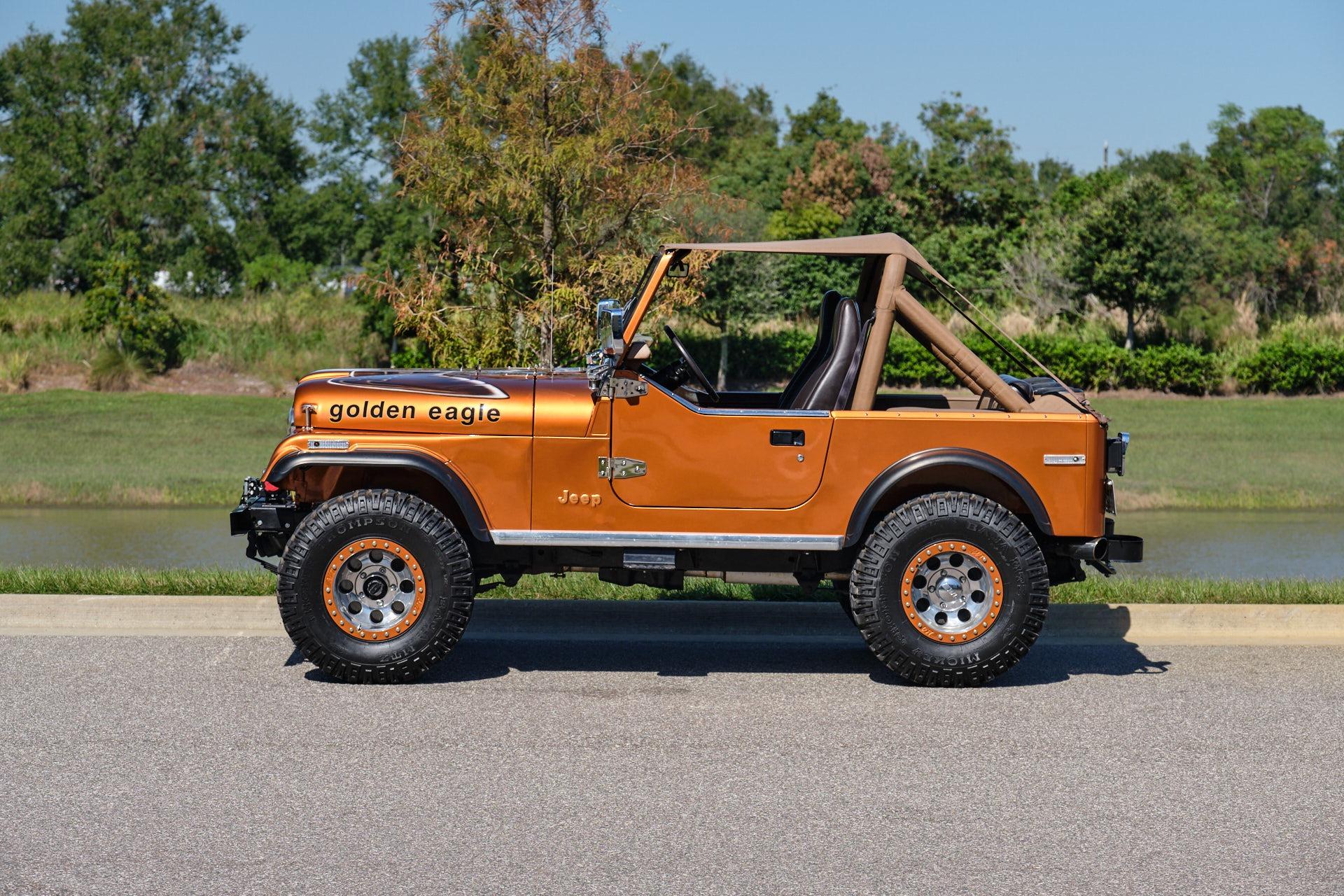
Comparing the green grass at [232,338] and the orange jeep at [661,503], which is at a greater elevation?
the green grass at [232,338]

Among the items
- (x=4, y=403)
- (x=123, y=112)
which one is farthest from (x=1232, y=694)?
(x=123, y=112)

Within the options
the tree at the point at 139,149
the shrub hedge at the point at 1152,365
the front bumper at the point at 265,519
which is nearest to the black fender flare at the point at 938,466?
the front bumper at the point at 265,519

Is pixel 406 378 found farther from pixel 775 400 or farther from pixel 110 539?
pixel 110 539

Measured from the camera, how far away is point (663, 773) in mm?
5883

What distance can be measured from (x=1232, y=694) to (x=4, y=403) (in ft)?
73.4

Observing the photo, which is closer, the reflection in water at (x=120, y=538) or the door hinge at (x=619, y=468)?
the door hinge at (x=619, y=468)

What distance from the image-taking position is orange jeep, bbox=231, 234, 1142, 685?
7383mm

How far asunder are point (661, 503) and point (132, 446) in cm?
1552

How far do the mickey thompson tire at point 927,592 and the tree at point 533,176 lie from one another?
7.70 meters

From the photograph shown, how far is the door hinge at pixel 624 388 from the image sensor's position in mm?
7449

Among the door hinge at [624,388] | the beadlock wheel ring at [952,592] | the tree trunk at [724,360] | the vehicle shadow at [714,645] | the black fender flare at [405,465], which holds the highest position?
the tree trunk at [724,360]

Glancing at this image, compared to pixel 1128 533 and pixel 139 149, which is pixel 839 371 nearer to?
pixel 1128 533

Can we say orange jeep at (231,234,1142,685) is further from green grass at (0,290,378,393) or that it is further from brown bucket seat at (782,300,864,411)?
green grass at (0,290,378,393)

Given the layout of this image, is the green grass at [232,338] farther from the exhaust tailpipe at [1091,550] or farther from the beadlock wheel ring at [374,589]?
the exhaust tailpipe at [1091,550]
